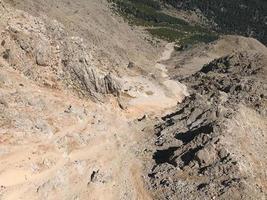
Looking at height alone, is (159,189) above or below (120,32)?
above

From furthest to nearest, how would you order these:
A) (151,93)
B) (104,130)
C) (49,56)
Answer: (151,93) → (49,56) → (104,130)

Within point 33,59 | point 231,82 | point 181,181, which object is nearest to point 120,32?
point 231,82

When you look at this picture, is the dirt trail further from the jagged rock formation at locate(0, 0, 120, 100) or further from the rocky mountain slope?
the jagged rock formation at locate(0, 0, 120, 100)

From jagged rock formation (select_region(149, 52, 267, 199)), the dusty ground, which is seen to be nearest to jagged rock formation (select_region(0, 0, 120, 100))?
the dusty ground

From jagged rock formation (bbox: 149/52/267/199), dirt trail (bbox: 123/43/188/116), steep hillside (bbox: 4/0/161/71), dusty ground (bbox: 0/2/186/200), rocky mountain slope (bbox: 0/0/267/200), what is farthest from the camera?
steep hillside (bbox: 4/0/161/71)

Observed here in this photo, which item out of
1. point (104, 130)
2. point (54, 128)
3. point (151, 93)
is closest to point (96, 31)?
point (151, 93)

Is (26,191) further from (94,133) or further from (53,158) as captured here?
(94,133)

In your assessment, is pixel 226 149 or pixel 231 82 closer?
pixel 226 149

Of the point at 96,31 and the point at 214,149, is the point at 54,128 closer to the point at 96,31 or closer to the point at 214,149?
the point at 214,149
